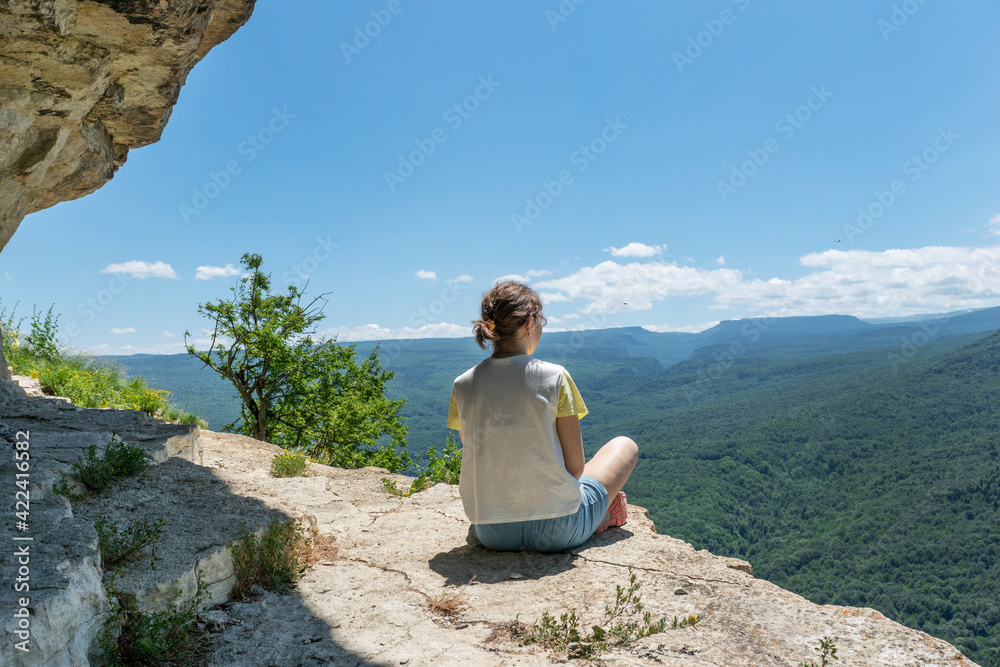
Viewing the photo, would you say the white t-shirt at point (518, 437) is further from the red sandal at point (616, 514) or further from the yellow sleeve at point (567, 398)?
the red sandal at point (616, 514)

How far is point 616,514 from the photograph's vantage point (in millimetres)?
3734

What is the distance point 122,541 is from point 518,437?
76.1 inches

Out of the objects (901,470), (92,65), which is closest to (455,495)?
(92,65)

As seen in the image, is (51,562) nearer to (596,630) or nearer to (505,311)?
(596,630)

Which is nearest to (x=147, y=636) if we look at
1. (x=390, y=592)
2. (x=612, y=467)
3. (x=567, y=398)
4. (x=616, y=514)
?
(x=390, y=592)

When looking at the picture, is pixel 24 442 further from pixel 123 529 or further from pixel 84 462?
pixel 123 529

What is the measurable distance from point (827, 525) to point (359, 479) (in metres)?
75.4

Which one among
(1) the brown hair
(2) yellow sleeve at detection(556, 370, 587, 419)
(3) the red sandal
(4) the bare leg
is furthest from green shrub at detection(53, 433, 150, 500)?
(3) the red sandal

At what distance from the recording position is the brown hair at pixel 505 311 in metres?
3.08

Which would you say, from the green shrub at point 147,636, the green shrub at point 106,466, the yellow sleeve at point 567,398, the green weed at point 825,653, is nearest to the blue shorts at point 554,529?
the yellow sleeve at point 567,398

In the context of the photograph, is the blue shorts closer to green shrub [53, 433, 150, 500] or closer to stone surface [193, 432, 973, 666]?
stone surface [193, 432, 973, 666]

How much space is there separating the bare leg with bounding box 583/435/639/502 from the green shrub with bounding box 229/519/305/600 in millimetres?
1794

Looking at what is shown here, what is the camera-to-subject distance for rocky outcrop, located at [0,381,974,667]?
6.93 feet

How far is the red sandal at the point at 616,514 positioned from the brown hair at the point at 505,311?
56.1 inches
